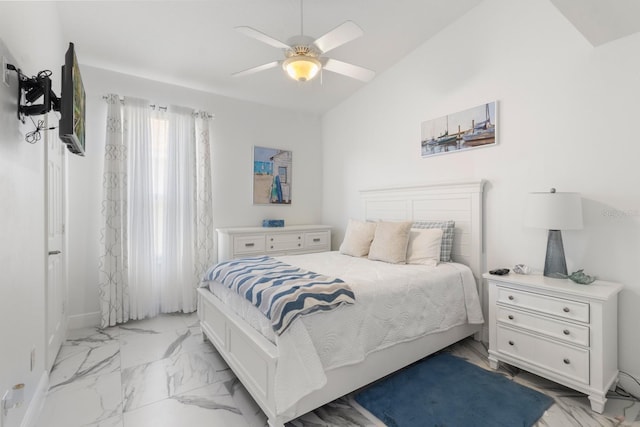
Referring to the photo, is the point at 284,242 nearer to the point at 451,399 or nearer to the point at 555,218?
the point at 451,399

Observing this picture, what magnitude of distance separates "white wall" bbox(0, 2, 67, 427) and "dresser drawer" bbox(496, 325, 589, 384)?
2902mm

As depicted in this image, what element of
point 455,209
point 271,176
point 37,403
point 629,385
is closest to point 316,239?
point 271,176

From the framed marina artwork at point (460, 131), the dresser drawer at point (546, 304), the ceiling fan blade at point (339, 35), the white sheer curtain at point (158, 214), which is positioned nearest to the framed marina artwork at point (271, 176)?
the white sheer curtain at point (158, 214)

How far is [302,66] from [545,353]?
2615 mm

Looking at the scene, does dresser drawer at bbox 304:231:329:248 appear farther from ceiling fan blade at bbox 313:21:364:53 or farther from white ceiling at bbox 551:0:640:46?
white ceiling at bbox 551:0:640:46

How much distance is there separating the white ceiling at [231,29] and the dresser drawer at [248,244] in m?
1.89

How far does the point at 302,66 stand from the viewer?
2209 millimetres

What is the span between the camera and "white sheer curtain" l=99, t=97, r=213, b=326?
3229mm

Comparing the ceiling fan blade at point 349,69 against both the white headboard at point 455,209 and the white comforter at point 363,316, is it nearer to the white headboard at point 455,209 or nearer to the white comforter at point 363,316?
the white headboard at point 455,209

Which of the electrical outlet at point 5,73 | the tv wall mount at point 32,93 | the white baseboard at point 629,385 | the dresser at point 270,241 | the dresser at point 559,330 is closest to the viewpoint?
the electrical outlet at point 5,73

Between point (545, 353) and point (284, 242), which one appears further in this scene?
point (284, 242)

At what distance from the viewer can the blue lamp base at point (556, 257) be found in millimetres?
2199

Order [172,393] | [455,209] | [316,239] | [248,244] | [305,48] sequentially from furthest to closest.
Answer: [316,239] < [248,244] < [455,209] < [305,48] < [172,393]

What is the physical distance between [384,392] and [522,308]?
115 centimetres
